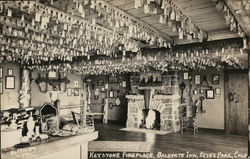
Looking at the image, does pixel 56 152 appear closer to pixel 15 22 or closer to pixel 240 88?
pixel 15 22

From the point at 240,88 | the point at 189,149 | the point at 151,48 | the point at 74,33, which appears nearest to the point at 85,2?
the point at 74,33

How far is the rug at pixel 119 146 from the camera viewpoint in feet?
21.8

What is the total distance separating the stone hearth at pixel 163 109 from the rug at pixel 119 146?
243cm

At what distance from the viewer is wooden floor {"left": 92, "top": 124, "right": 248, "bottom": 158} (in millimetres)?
6680

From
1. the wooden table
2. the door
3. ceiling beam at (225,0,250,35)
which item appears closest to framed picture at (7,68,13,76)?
the wooden table

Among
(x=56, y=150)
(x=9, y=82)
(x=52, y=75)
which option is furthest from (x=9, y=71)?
(x=56, y=150)

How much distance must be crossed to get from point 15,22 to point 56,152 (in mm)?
1997

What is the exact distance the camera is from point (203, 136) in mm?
8516

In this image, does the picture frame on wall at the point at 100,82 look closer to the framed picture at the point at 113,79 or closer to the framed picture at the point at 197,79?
the framed picture at the point at 113,79

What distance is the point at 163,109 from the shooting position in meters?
9.81

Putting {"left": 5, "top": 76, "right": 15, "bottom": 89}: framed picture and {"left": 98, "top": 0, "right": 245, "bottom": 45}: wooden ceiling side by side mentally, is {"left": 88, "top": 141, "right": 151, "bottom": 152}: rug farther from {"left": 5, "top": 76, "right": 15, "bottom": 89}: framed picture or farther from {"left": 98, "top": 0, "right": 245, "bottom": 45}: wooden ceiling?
{"left": 5, "top": 76, "right": 15, "bottom": 89}: framed picture

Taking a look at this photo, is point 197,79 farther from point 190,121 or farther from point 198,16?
point 198,16

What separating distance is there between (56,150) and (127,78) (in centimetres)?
795

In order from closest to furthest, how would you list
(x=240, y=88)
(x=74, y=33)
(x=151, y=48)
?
(x=74, y=33) < (x=151, y=48) < (x=240, y=88)
